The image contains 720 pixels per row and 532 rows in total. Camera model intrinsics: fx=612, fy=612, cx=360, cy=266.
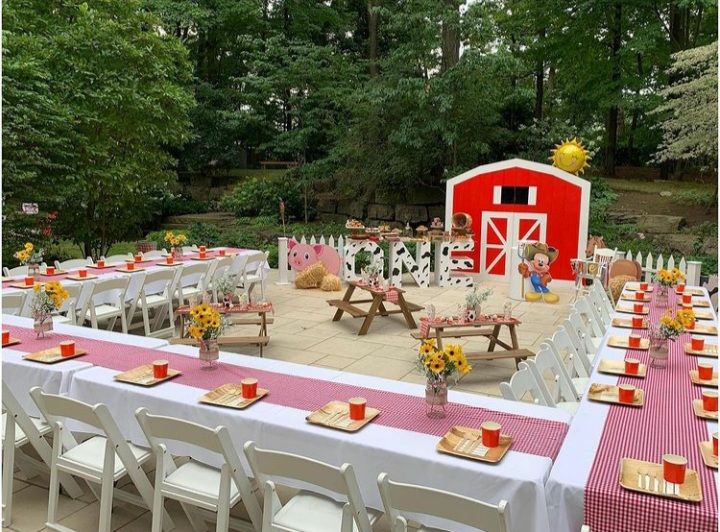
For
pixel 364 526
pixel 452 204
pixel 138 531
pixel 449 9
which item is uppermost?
pixel 449 9

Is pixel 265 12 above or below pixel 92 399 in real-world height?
above

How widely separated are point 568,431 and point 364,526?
1205 mm

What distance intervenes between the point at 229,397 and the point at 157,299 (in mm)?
5340

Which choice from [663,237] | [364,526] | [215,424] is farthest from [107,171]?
[663,237]

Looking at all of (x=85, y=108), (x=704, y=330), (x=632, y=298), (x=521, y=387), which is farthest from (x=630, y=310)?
(x=85, y=108)

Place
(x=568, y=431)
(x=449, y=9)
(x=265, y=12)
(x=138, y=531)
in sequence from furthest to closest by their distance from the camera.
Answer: (x=265, y=12)
(x=449, y=9)
(x=138, y=531)
(x=568, y=431)

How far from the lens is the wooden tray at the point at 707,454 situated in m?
2.84

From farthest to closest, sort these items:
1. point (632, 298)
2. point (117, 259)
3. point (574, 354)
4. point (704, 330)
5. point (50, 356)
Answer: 1. point (117, 259)
2. point (632, 298)
3. point (704, 330)
4. point (574, 354)
5. point (50, 356)

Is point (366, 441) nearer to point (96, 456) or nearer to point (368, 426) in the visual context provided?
point (368, 426)

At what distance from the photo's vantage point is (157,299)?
860cm

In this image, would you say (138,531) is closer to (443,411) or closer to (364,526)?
(364,526)

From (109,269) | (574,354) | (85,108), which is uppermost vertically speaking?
(85,108)

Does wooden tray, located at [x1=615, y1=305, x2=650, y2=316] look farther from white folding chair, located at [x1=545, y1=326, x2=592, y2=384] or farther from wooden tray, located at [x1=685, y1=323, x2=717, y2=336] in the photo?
white folding chair, located at [x1=545, y1=326, x2=592, y2=384]

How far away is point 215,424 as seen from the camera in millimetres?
3543
